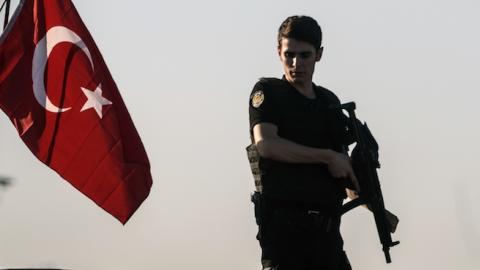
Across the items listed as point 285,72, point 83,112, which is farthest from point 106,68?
point 285,72

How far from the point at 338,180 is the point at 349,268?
676 millimetres

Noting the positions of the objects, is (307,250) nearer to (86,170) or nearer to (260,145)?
(260,145)

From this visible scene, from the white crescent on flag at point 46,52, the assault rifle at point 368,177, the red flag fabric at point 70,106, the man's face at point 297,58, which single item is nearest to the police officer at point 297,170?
the man's face at point 297,58

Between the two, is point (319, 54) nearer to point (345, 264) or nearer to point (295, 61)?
point (295, 61)

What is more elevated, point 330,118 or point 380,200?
point 330,118

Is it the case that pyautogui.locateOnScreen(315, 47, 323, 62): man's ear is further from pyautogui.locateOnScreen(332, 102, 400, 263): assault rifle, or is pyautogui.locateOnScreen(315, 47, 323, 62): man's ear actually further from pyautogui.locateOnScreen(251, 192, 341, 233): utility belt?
pyautogui.locateOnScreen(251, 192, 341, 233): utility belt

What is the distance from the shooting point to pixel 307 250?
916cm

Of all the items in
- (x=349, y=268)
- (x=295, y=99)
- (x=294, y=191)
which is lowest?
(x=349, y=268)

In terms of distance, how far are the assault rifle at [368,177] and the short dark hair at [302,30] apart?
0.52m

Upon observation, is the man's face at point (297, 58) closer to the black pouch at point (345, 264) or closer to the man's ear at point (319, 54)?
the man's ear at point (319, 54)

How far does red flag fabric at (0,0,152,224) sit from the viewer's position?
46.1ft

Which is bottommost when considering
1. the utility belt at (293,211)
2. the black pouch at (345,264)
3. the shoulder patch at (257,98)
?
the black pouch at (345,264)

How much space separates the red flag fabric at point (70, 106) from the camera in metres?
14.1

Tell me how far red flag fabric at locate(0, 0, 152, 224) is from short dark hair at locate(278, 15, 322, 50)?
516cm
